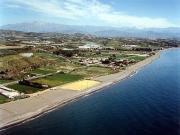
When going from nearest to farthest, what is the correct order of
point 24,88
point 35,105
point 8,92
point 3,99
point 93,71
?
point 35,105, point 3,99, point 8,92, point 24,88, point 93,71

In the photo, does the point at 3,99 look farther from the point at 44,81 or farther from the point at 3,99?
the point at 44,81

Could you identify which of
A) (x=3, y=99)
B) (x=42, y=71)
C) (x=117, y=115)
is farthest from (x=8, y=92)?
(x=42, y=71)

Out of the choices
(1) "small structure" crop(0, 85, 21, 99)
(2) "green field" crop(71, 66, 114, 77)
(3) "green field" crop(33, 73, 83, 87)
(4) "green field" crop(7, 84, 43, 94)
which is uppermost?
(1) "small structure" crop(0, 85, 21, 99)

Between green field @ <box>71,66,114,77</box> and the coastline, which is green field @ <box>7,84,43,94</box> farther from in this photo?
green field @ <box>71,66,114,77</box>

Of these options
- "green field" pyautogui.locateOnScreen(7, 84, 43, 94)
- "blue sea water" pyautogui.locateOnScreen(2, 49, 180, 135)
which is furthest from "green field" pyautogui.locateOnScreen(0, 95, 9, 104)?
"blue sea water" pyautogui.locateOnScreen(2, 49, 180, 135)

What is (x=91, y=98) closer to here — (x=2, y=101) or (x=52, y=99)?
(x=52, y=99)
